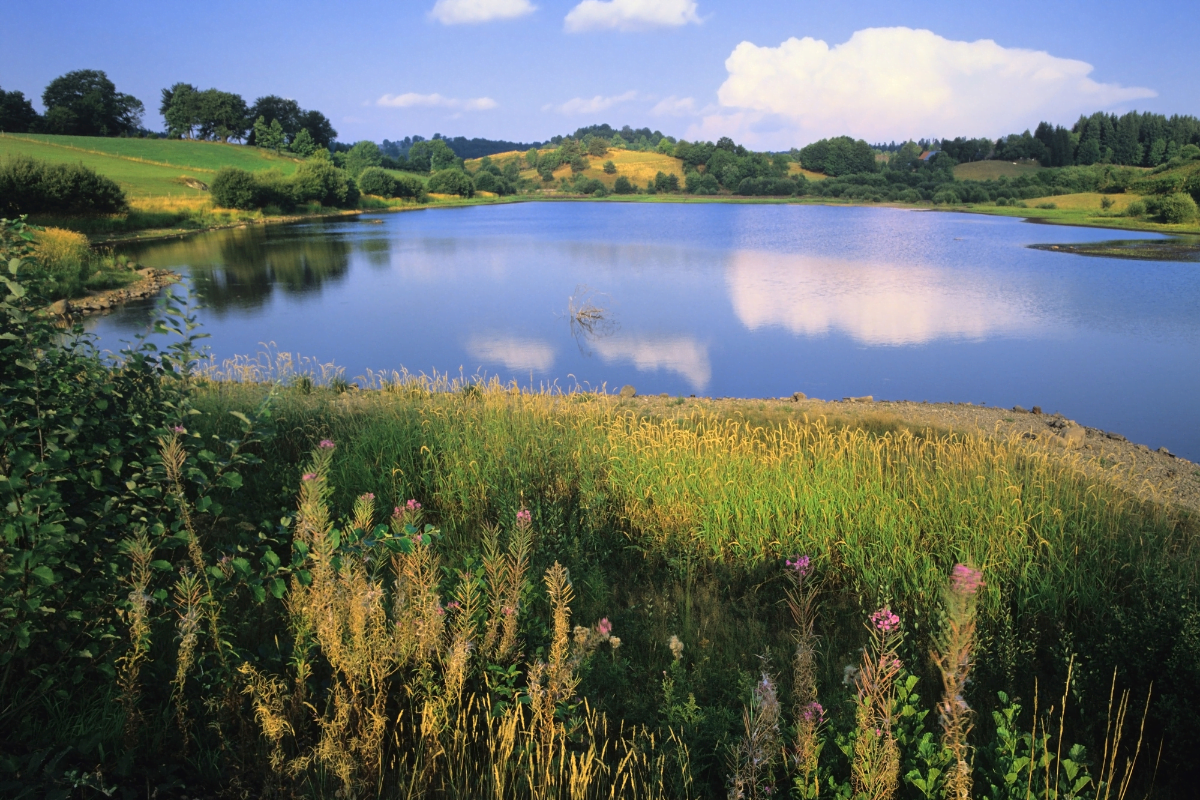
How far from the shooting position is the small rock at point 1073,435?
942 centimetres

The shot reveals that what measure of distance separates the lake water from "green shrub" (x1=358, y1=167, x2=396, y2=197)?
47834 millimetres

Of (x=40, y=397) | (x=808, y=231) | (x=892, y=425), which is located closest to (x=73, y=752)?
(x=40, y=397)

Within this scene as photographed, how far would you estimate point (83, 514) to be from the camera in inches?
118

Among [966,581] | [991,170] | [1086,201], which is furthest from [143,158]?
[991,170]

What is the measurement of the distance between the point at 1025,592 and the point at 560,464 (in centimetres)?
352

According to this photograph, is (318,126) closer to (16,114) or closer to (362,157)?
(362,157)

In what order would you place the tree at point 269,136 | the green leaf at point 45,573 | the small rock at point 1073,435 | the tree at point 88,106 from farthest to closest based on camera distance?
1. the tree at point 269,136
2. the tree at point 88,106
3. the small rock at point 1073,435
4. the green leaf at point 45,573

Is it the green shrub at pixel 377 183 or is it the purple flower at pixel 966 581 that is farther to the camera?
the green shrub at pixel 377 183

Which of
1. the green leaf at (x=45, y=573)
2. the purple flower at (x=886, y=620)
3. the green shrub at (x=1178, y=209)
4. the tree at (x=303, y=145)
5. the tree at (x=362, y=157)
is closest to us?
the green leaf at (x=45, y=573)

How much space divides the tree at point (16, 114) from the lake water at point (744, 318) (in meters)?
53.4

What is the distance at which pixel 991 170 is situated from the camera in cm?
9812

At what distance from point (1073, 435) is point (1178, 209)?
180ft

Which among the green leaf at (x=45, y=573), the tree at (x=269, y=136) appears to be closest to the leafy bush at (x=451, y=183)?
the tree at (x=269, y=136)

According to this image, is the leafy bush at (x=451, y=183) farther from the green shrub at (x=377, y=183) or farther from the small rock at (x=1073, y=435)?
the small rock at (x=1073, y=435)
